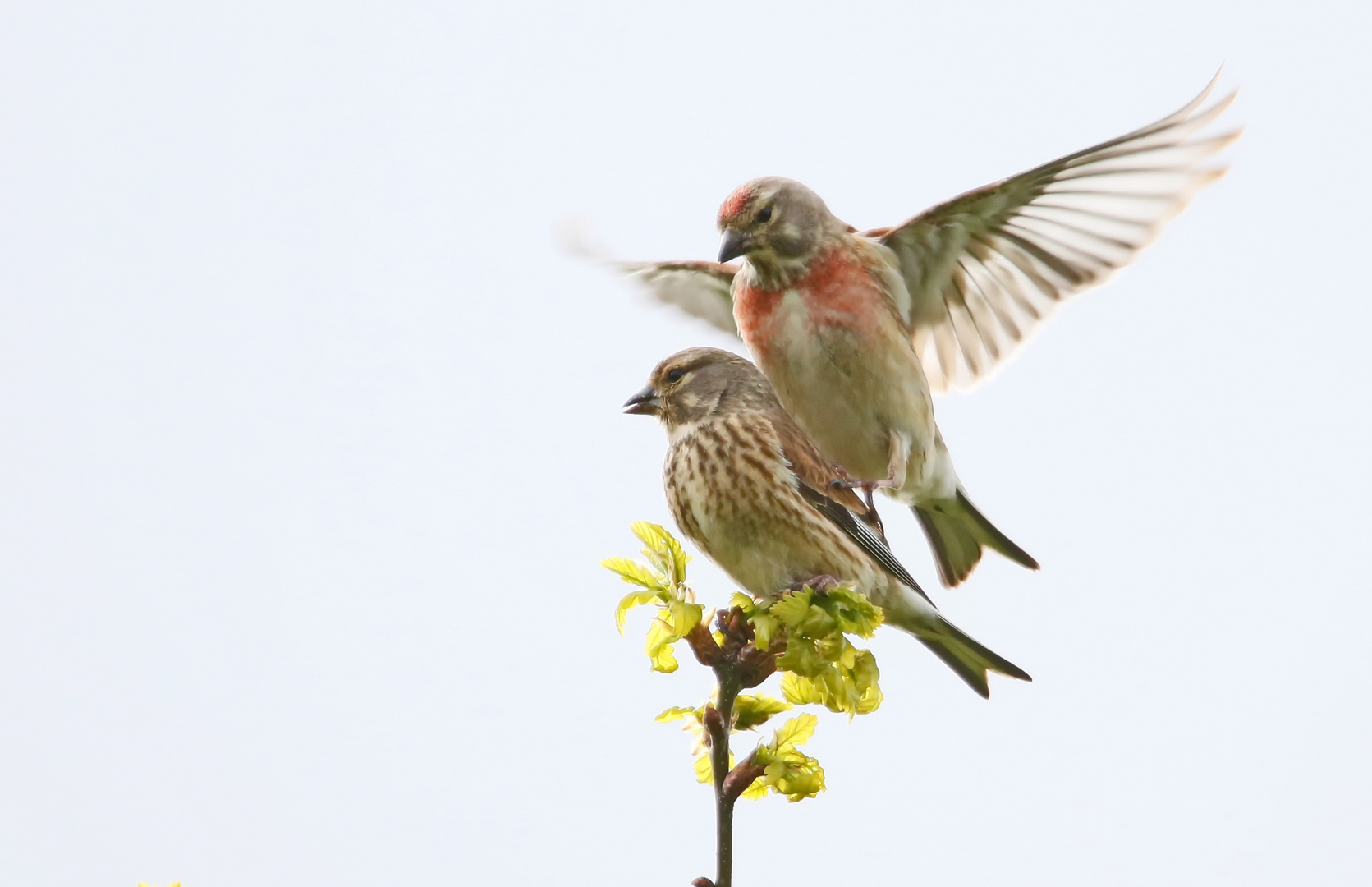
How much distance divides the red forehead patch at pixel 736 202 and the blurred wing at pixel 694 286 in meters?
0.93

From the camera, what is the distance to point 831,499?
4023 millimetres

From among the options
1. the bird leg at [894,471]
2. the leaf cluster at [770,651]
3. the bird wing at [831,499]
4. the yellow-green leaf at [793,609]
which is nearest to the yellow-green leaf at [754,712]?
the leaf cluster at [770,651]

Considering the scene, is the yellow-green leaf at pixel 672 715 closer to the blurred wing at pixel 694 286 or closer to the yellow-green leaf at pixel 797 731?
the yellow-green leaf at pixel 797 731

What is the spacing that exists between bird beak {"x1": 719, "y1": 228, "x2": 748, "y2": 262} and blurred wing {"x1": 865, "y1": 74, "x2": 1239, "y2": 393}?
2.29 ft

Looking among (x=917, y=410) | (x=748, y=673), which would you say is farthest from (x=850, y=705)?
(x=917, y=410)

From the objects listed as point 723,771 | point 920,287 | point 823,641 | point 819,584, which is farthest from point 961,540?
point 723,771

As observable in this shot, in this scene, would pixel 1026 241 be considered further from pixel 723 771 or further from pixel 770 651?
pixel 723 771

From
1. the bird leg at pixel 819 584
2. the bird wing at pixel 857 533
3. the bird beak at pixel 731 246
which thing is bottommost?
the bird leg at pixel 819 584

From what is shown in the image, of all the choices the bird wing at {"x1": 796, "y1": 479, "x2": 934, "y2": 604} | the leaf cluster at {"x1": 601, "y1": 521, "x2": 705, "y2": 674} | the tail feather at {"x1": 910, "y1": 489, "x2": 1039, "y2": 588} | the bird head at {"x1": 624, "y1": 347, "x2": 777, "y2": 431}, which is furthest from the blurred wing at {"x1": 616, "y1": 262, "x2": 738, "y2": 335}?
the leaf cluster at {"x1": 601, "y1": 521, "x2": 705, "y2": 674}

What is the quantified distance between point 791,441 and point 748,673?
4.33ft

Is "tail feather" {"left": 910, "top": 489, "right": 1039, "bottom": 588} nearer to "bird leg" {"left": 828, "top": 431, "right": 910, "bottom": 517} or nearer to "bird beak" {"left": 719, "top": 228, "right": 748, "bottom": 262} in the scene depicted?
"bird leg" {"left": 828, "top": 431, "right": 910, "bottom": 517}

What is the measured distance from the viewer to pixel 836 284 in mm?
4742

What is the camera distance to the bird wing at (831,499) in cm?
395

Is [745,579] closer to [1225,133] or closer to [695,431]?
[695,431]
